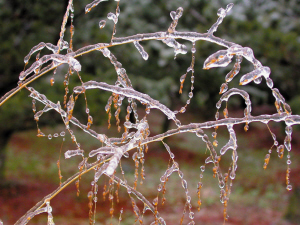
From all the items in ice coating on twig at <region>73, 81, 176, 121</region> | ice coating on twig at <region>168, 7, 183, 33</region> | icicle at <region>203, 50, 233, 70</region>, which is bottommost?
ice coating on twig at <region>73, 81, 176, 121</region>

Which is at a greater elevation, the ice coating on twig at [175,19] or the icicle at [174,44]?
the ice coating on twig at [175,19]

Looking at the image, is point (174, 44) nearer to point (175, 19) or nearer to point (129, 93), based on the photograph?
point (175, 19)

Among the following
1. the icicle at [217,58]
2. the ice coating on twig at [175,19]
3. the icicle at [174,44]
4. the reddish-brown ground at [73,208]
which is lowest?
the icicle at [217,58]

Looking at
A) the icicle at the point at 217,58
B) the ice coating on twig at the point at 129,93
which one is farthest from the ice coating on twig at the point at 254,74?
the ice coating on twig at the point at 129,93

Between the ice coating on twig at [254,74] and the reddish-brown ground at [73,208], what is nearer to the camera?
the ice coating on twig at [254,74]

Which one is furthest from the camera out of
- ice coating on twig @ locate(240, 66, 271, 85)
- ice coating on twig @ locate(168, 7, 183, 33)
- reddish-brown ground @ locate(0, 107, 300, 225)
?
reddish-brown ground @ locate(0, 107, 300, 225)

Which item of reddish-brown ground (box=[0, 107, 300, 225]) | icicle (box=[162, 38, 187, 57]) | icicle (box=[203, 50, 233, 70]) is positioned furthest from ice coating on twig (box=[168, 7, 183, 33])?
reddish-brown ground (box=[0, 107, 300, 225])

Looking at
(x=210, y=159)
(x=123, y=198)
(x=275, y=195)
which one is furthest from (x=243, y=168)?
Answer: (x=210, y=159)

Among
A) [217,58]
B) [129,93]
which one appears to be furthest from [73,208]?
[217,58]

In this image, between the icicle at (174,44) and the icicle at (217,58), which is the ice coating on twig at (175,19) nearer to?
the icicle at (174,44)

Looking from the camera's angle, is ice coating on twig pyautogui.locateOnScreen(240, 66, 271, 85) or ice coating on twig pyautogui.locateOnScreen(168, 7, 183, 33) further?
ice coating on twig pyautogui.locateOnScreen(168, 7, 183, 33)

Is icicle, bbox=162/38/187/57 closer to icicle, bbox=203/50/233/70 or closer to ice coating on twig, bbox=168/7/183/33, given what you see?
ice coating on twig, bbox=168/7/183/33
